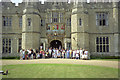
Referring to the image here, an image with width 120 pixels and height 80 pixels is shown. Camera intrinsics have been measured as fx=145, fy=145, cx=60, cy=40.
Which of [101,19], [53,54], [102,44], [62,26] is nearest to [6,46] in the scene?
[53,54]

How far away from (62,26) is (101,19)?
6116 mm

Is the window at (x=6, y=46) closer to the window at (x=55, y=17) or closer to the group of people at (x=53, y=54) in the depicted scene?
the group of people at (x=53, y=54)

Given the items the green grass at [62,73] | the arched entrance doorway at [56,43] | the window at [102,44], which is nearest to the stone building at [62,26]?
the window at [102,44]

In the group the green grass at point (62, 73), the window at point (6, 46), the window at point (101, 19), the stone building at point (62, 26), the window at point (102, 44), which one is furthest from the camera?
the window at point (6, 46)

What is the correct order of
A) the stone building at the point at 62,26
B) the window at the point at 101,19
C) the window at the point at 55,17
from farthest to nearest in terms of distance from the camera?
the window at the point at 55,17 → the window at the point at 101,19 → the stone building at the point at 62,26

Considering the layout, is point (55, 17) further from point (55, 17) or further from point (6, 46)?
point (6, 46)

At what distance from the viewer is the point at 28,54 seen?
18.3 metres

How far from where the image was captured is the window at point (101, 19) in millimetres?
22297

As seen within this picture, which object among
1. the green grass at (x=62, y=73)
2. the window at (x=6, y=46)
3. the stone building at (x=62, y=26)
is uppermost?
the stone building at (x=62, y=26)

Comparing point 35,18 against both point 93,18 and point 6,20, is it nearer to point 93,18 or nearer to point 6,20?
point 6,20

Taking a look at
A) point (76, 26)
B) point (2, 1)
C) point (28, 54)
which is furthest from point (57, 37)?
point (2, 1)

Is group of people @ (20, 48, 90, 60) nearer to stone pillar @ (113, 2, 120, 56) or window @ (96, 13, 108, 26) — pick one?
stone pillar @ (113, 2, 120, 56)

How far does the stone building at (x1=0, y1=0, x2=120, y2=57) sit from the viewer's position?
2080 centimetres

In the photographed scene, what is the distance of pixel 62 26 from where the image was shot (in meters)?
22.6
